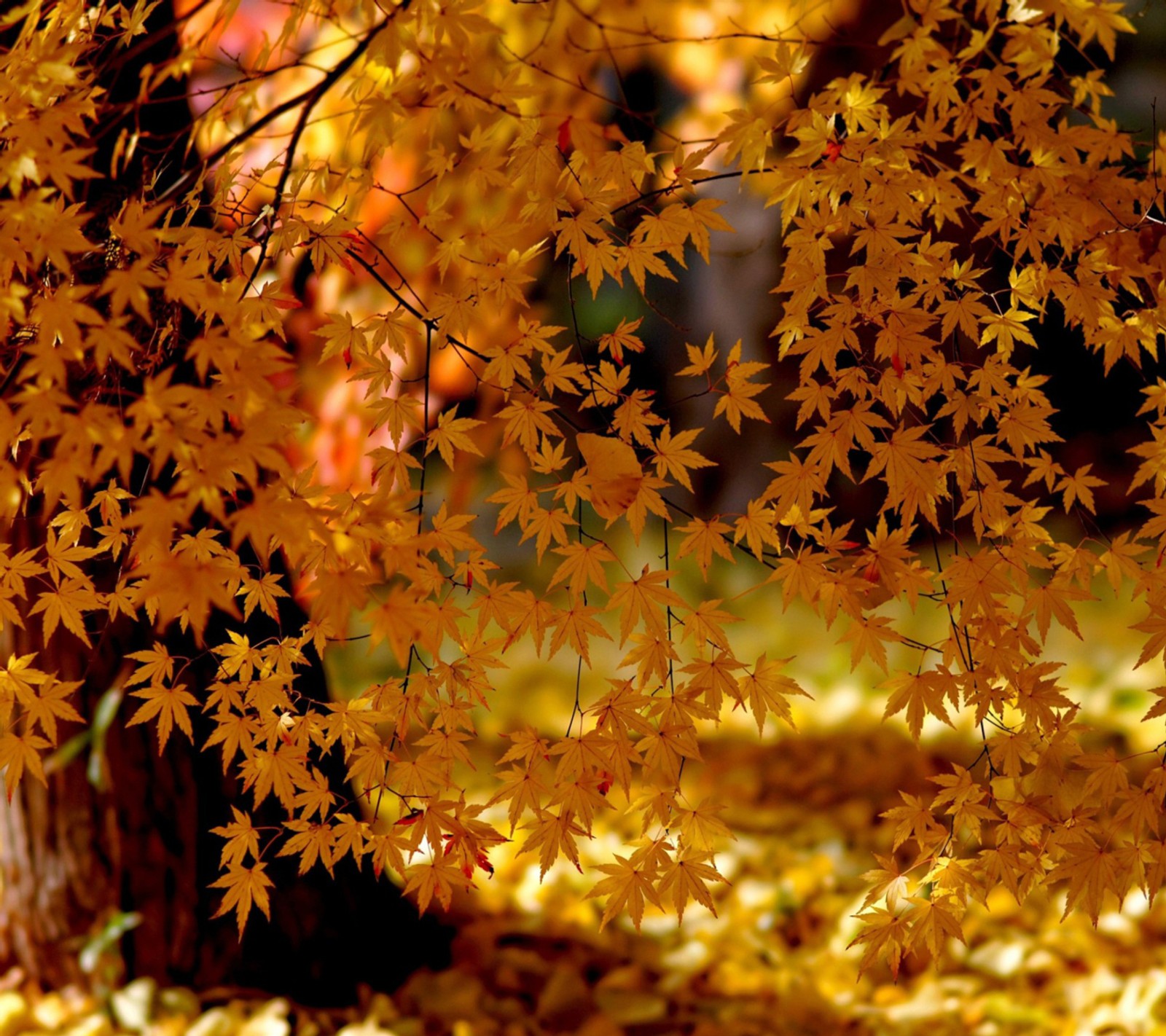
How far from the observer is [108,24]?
1468 millimetres

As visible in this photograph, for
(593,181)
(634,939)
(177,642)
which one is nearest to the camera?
(593,181)

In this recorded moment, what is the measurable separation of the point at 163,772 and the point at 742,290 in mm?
3605

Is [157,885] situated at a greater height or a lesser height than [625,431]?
lesser

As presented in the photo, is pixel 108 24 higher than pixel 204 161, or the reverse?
pixel 108 24

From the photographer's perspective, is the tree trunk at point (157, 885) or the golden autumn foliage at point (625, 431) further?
the tree trunk at point (157, 885)

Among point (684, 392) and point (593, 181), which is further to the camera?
point (684, 392)

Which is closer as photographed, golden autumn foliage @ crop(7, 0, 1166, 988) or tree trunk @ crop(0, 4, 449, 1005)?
golden autumn foliage @ crop(7, 0, 1166, 988)

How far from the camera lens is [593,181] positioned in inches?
51.5

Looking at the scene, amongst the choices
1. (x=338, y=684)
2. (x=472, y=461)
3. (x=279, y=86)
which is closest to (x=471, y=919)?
(x=338, y=684)

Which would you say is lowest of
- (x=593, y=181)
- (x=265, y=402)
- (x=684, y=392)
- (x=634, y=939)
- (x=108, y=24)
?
(x=634, y=939)

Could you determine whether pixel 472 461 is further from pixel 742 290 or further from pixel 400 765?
pixel 400 765

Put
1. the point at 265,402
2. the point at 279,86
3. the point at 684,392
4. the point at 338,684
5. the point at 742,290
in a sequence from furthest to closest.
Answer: the point at 684,392
the point at 742,290
the point at 338,684
the point at 279,86
the point at 265,402

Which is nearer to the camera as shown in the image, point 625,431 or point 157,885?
point 625,431

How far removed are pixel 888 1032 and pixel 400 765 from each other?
1399 millimetres
